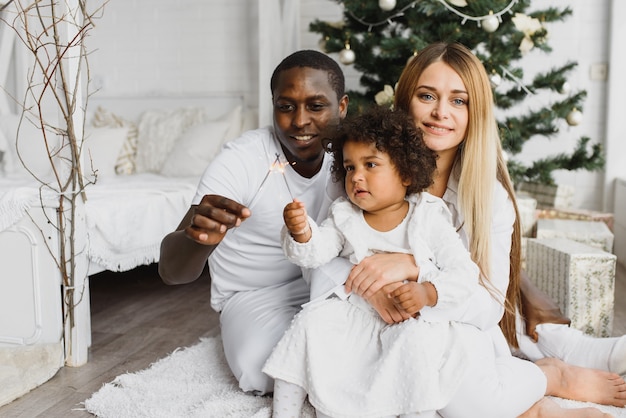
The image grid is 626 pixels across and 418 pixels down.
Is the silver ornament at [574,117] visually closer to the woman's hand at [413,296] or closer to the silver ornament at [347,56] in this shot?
the silver ornament at [347,56]

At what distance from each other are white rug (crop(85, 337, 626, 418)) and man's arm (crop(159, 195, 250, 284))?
0.33 meters

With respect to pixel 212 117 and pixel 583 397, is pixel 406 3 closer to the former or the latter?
pixel 212 117

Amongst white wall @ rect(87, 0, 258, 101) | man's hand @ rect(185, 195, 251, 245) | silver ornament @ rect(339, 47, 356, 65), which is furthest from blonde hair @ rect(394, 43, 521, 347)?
white wall @ rect(87, 0, 258, 101)

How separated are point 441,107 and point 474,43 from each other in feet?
4.70

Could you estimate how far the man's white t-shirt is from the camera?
5.56ft

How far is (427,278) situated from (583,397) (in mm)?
634

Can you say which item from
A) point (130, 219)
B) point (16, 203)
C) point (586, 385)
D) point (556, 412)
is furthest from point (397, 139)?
point (130, 219)

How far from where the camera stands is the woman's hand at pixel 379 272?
1.41 m

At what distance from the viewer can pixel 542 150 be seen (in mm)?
3990

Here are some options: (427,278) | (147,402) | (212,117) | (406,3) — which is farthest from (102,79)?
(427,278)

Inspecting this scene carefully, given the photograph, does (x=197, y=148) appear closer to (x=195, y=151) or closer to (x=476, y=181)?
(x=195, y=151)

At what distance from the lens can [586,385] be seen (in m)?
1.66

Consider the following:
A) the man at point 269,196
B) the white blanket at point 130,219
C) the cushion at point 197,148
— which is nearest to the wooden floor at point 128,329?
the white blanket at point 130,219

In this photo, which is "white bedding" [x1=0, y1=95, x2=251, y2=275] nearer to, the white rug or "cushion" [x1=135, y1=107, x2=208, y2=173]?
"cushion" [x1=135, y1=107, x2=208, y2=173]
